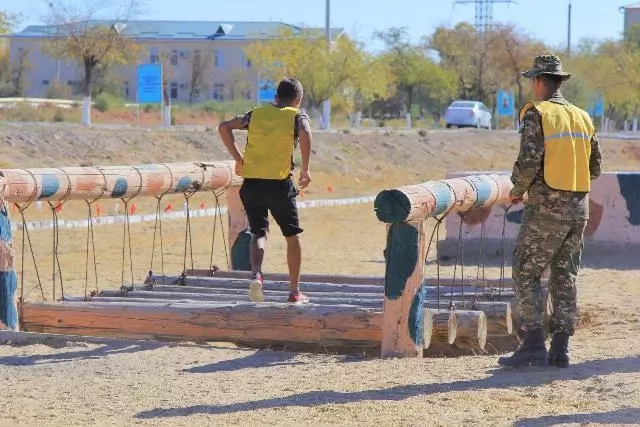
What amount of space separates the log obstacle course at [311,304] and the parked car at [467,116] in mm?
43690

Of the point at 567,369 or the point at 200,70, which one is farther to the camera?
the point at 200,70

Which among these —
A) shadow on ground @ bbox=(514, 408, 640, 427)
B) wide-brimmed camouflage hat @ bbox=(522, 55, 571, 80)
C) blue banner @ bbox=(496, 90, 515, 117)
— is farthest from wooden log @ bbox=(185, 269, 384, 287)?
blue banner @ bbox=(496, 90, 515, 117)

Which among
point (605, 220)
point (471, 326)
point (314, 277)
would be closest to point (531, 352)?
point (471, 326)

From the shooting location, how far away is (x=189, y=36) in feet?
307

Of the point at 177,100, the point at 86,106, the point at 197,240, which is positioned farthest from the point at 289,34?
the point at 177,100

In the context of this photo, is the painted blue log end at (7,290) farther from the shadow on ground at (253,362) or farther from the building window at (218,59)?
the building window at (218,59)

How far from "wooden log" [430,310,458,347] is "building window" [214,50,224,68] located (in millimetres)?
83005

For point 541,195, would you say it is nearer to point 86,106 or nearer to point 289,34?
point 86,106

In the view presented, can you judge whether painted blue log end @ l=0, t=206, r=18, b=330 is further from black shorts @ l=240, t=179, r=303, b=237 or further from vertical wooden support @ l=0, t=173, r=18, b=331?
black shorts @ l=240, t=179, r=303, b=237

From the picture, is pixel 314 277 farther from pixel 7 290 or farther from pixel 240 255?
pixel 7 290

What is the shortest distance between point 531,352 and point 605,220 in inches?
300

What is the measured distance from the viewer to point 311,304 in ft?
28.8

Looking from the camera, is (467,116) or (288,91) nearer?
(288,91)

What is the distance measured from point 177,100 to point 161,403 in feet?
279
